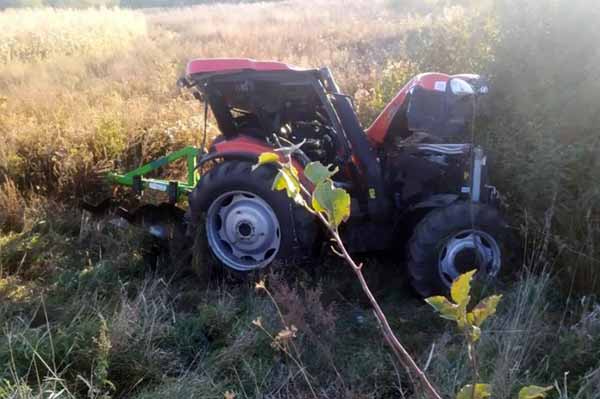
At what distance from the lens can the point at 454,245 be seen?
13.4ft

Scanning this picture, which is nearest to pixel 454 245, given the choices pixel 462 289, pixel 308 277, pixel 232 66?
pixel 308 277

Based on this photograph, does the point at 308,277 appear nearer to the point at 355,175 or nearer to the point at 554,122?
the point at 355,175

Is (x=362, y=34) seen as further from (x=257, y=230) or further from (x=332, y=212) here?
(x=332, y=212)

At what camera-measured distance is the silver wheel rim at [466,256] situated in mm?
4074

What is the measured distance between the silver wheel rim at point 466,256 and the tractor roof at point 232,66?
1.52 m

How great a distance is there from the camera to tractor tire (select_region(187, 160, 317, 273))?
4223mm

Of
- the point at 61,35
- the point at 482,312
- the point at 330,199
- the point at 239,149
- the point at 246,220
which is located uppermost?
the point at 330,199

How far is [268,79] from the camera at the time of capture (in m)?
4.23

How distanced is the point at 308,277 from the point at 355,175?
76 cm

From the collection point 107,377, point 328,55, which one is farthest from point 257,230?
point 328,55

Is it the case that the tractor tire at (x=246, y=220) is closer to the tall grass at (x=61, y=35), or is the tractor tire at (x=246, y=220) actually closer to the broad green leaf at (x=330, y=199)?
the broad green leaf at (x=330, y=199)

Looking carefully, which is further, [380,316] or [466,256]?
[466,256]

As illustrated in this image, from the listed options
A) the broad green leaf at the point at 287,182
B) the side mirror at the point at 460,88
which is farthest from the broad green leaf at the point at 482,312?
the side mirror at the point at 460,88

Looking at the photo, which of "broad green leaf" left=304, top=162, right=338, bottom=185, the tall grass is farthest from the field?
the tall grass
